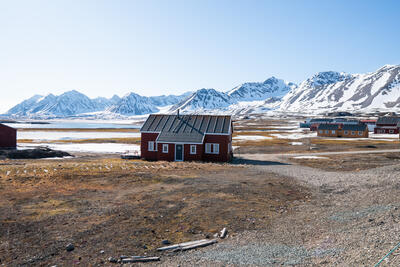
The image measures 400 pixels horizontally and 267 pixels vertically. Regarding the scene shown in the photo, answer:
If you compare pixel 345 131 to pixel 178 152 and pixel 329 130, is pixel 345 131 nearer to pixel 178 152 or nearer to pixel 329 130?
pixel 329 130

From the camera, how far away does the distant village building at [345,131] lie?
99.9 meters

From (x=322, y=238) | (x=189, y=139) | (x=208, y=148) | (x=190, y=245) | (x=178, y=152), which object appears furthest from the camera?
(x=208, y=148)

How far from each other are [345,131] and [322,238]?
A: 3989 inches

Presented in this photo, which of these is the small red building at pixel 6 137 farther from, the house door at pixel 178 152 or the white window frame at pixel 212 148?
the white window frame at pixel 212 148

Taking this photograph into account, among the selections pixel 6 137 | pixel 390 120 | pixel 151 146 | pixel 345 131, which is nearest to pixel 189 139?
pixel 151 146

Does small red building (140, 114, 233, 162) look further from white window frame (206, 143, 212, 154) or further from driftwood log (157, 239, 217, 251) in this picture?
driftwood log (157, 239, 217, 251)

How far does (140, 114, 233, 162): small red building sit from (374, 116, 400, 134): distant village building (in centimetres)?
9776

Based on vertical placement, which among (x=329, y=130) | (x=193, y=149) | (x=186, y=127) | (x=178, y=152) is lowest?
(x=178, y=152)

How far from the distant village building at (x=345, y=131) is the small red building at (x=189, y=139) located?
239 ft

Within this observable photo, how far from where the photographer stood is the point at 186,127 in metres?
46.4

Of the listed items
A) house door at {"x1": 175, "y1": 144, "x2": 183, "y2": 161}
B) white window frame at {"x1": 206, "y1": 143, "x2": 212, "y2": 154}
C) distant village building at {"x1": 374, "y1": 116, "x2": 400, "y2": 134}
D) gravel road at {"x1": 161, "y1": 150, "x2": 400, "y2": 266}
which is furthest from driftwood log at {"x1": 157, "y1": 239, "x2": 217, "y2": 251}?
distant village building at {"x1": 374, "y1": 116, "x2": 400, "y2": 134}

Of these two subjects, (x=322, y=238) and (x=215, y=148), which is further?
(x=215, y=148)

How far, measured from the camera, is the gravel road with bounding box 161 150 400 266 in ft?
35.1

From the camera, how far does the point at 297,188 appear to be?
2388cm
